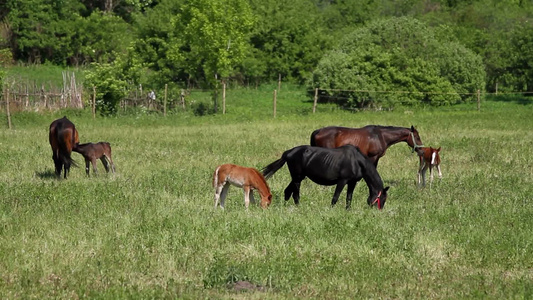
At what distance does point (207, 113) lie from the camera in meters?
40.0

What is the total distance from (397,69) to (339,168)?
32434 mm

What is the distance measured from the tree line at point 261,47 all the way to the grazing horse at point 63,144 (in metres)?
18.2

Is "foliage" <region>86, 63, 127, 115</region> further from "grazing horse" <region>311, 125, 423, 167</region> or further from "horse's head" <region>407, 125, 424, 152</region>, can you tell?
"horse's head" <region>407, 125, 424, 152</region>

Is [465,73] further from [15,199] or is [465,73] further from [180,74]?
[15,199]

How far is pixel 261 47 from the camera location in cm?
6222

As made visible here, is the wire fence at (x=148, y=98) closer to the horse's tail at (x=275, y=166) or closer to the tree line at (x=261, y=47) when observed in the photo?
the tree line at (x=261, y=47)

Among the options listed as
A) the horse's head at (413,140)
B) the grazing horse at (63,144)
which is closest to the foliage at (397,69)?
the horse's head at (413,140)

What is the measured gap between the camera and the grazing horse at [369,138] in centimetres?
1795

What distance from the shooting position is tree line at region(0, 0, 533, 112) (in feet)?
136

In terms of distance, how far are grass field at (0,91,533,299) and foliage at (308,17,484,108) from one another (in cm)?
2134

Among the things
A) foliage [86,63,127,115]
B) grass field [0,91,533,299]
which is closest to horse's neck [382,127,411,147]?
grass field [0,91,533,299]

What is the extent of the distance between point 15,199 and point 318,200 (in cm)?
588

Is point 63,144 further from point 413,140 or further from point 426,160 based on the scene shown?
point 426,160

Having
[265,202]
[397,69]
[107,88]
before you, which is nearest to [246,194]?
[265,202]
